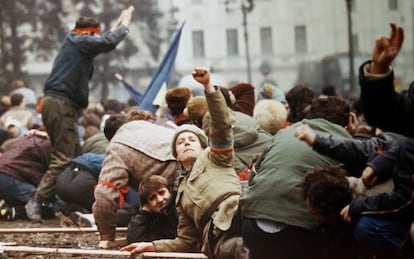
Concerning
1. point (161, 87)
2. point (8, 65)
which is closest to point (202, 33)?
point (8, 65)

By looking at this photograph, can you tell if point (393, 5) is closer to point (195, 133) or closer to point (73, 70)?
point (73, 70)

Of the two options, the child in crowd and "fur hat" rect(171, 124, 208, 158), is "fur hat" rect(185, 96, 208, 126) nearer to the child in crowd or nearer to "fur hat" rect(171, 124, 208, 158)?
the child in crowd

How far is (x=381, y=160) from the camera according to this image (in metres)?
7.94

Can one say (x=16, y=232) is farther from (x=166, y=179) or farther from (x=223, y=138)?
(x=223, y=138)

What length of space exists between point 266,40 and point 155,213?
3036 inches

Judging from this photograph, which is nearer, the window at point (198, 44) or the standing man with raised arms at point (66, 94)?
the standing man with raised arms at point (66, 94)

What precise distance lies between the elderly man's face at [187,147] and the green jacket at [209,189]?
219mm

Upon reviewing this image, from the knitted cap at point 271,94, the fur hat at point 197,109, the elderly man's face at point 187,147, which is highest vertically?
the fur hat at point 197,109

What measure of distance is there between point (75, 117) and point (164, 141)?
332 centimetres

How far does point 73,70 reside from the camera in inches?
559

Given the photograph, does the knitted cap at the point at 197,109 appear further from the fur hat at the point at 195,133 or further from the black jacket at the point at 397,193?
the black jacket at the point at 397,193

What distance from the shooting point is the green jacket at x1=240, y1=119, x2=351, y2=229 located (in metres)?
8.58

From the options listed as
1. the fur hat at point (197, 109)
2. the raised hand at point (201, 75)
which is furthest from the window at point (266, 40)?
the raised hand at point (201, 75)

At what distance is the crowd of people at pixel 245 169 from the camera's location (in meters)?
7.79
